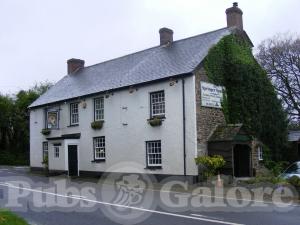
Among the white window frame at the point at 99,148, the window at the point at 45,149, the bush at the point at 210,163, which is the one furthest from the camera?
the window at the point at 45,149

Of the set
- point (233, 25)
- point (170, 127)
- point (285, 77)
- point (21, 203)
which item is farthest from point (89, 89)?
point (285, 77)

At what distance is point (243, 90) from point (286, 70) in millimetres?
21405

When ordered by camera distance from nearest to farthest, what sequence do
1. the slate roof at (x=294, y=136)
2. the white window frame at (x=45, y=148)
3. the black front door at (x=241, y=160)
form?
the black front door at (x=241, y=160) → the slate roof at (x=294, y=136) → the white window frame at (x=45, y=148)

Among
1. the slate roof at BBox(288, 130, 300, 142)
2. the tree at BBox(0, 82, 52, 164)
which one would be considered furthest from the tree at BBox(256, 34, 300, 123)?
the tree at BBox(0, 82, 52, 164)

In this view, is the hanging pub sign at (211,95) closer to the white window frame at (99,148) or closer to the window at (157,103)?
the window at (157,103)

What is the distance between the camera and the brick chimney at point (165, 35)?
3139 cm

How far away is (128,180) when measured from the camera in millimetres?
26391

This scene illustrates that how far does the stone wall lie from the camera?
2392cm

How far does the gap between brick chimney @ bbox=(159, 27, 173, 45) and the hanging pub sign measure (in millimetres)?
7037

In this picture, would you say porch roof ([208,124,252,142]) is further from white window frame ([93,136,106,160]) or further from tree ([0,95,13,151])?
tree ([0,95,13,151])

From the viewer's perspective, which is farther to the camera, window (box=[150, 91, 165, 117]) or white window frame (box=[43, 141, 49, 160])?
white window frame (box=[43, 141, 49, 160])

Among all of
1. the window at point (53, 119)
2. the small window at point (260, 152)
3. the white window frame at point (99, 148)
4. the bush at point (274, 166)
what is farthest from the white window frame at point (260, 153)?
the window at point (53, 119)

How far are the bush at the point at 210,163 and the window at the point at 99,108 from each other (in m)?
8.81

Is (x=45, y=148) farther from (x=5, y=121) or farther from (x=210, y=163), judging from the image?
(x=210, y=163)
